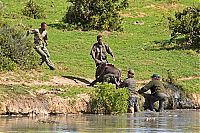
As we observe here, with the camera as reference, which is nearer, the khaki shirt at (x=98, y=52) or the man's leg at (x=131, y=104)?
the man's leg at (x=131, y=104)

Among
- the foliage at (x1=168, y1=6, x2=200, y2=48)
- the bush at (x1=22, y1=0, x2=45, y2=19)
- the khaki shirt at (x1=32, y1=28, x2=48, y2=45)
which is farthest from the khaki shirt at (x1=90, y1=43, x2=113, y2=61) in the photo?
the bush at (x1=22, y1=0, x2=45, y2=19)

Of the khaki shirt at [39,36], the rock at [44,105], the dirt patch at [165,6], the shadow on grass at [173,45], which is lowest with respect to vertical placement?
the rock at [44,105]

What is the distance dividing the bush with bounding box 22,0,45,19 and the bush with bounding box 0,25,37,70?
17039mm

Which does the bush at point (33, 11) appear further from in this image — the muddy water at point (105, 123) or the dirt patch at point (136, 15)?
the muddy water at point (105, 123)

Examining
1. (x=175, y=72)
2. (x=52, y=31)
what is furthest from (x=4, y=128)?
(x=52, y=31)

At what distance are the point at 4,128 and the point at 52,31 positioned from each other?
21222 mm

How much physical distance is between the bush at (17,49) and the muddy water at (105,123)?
503 centimetres

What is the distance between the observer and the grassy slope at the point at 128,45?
1030 inches

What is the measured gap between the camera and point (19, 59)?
22.5 m

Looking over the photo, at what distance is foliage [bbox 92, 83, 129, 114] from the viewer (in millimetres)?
18516

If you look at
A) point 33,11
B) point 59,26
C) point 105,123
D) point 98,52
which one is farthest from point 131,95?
point 33,11

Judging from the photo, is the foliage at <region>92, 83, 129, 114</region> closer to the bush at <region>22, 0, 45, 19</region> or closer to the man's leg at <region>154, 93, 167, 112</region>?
the man's leg at <region>154, 93, 167, 112</region>

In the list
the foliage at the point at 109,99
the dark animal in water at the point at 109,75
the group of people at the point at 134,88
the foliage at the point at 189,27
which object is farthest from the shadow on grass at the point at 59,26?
the foliage at the point at 109,99

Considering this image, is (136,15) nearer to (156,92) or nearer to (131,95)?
(156,92)
